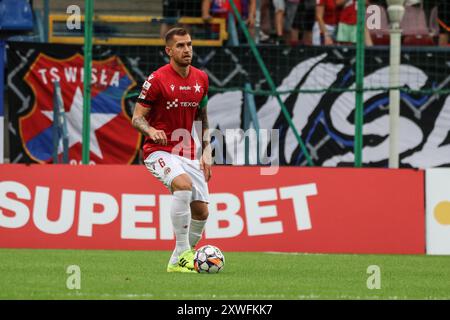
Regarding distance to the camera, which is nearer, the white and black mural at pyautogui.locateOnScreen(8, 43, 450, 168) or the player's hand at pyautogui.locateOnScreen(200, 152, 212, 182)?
the player's hand at pyautogui.locateOnScreen(200, 152, 212, 182)

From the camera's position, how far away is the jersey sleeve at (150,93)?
11.6 metres

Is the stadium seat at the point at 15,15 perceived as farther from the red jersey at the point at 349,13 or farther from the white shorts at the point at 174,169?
the white shorts at the point at 174,169

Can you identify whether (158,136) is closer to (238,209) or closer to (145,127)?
(145,127)

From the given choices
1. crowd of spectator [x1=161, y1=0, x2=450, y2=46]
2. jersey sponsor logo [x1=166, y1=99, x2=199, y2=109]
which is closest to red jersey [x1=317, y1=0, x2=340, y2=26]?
crowd of spectator [x1=161, y1=0, x2=450, y2=46]

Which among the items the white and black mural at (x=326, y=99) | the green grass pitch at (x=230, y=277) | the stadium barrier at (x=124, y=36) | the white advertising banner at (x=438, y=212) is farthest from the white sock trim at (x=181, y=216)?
the stadium barrier at (x=124, y=36)

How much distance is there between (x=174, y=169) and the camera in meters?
11.4

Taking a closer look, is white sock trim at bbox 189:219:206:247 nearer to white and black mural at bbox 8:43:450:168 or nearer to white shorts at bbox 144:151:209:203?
white shorts at bbox 144:151:209:203

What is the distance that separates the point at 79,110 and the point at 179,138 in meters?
7.34

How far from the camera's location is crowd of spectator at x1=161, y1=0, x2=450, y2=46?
19.5 meters

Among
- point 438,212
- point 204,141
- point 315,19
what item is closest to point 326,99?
point 315,19

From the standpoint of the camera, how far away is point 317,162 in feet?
62.8

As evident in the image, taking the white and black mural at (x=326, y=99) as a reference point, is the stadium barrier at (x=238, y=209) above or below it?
below

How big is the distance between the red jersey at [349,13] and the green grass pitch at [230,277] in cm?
559

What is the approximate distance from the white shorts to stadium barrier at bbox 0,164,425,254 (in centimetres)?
373
